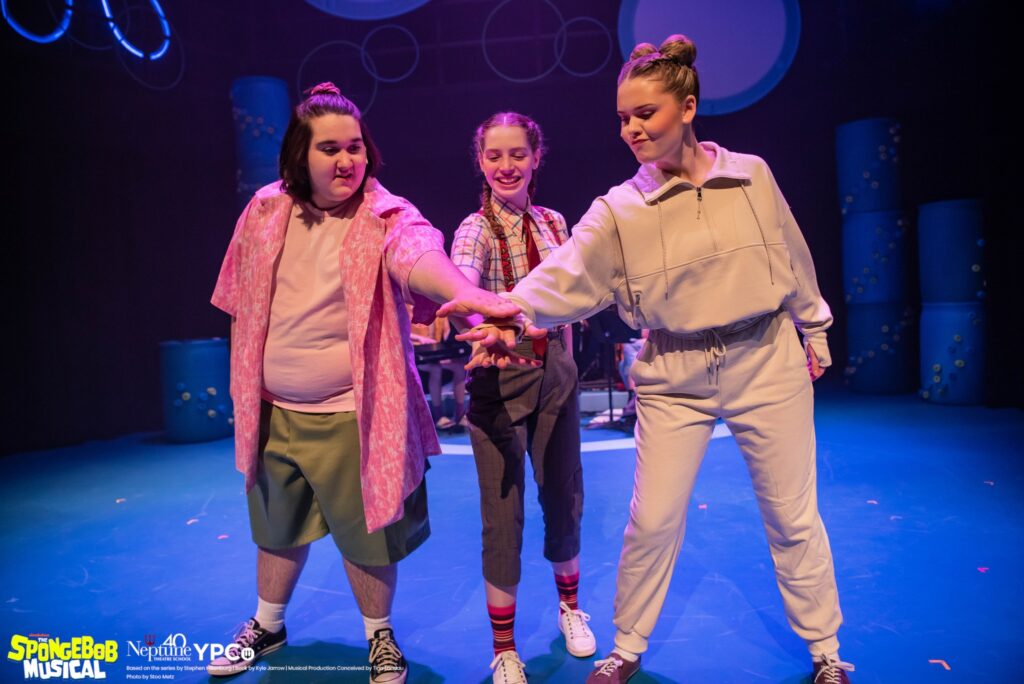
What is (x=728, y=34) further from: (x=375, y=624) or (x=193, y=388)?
(x=375, y=624)

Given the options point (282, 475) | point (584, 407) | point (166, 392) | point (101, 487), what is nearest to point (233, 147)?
point (166, 392)

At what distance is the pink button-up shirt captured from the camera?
2.05m

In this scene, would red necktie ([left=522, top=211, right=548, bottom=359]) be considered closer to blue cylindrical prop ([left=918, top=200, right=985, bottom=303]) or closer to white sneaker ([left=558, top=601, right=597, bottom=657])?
white sneaker ([left=558, top=601, right=597, bottom=657])

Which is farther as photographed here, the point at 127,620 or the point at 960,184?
the point at 960,184

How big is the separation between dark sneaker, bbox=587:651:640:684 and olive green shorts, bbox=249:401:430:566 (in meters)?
0.67

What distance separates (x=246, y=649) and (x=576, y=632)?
110 centimetres

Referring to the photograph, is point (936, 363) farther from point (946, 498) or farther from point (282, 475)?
point (282, 475)

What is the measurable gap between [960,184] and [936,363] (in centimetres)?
206

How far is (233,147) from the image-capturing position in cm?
779

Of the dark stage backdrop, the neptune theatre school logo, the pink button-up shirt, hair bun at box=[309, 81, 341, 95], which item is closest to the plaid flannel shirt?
the pink button-up shirt

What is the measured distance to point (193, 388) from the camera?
632 centimetres

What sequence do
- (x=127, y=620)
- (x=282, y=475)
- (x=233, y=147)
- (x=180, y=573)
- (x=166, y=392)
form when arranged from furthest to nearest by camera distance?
(x=233, y=147) → (x=166, y=392) → (x=180, y=573) → (x=127, y=620) → (x=282, y=475)

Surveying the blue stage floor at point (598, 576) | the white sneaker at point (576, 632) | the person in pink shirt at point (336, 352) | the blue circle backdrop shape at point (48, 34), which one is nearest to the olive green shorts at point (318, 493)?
the person in pink shirt at point (336, 352)

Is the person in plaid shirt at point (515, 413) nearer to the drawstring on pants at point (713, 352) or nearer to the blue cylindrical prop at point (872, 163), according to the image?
the drawstring on pants at point (713, 352)
